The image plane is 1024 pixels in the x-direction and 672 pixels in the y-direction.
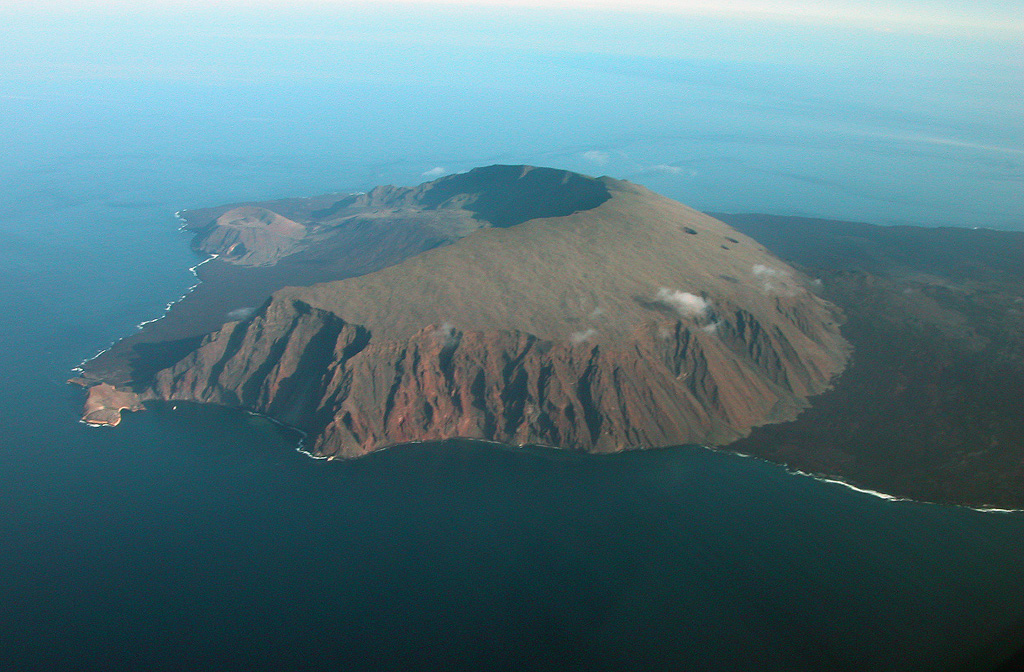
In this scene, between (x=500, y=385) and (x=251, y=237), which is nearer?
(x=500, y=385)

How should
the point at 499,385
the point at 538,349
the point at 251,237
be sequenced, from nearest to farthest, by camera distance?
the point at 499,385 → the point at 538,349 → the point at 251,237

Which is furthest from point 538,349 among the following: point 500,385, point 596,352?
point 596,352

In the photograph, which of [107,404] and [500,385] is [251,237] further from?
[500,385]

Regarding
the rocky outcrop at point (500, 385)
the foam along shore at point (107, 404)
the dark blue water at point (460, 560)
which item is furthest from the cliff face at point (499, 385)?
the dark blue water at point (460, 560)

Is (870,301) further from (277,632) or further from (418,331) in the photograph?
(277,632)

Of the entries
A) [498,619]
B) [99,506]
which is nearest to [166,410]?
[99,506]

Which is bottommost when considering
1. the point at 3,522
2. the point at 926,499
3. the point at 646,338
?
the point at 3,522

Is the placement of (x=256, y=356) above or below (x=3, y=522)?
above
